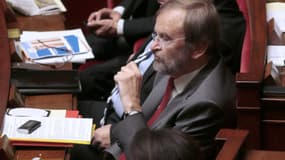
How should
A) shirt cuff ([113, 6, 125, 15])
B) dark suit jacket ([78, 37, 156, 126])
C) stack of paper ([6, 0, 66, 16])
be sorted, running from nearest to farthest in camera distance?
1. dark suit jacket ([78, 37, 156, 126])
2. stack of paper ([6, 0, 66, 16])
3. shirt cuff ([113, 6, 125, 15])

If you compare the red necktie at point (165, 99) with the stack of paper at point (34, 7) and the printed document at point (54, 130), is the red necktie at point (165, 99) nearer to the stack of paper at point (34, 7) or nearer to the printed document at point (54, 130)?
the printed document at point (54, 130)

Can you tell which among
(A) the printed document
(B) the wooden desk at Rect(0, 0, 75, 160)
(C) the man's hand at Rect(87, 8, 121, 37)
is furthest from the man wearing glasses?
(C) the man's hand at Rect(87, 8, 121, 37)

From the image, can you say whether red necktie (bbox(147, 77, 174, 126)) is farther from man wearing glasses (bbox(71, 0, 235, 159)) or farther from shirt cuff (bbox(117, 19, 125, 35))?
shirt cuff (bbox(117, 19, 125, 35))

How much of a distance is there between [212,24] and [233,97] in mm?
219

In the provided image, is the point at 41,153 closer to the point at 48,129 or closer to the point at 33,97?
the point at 48,129

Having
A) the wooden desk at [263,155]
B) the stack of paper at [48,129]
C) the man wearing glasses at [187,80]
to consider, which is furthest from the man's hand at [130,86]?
the wooden desk at [263,155]

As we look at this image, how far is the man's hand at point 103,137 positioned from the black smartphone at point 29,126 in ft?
0.92

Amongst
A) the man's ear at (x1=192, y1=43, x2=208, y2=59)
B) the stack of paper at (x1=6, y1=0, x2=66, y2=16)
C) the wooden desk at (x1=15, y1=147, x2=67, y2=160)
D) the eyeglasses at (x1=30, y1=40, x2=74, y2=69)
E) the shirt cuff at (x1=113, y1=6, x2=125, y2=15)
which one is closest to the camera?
the wooden desk at (x1=15, y1=147, x2=67, y2=160)

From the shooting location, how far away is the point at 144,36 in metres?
2.70

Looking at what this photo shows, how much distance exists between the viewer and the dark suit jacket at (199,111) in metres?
1.75

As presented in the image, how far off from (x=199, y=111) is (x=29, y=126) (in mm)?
477

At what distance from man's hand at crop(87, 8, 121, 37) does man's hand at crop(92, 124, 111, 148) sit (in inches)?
31.4

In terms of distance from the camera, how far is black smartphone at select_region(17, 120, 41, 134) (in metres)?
1.79

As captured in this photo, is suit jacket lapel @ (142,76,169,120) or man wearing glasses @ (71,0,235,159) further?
suit jacket lapel @ (142,76,169,120)
